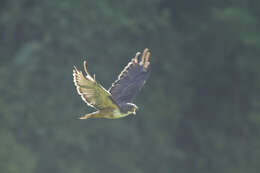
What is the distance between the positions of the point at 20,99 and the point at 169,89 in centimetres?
303

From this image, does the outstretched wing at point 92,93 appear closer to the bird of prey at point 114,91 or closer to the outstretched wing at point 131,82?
the bird of prey at point 114,91

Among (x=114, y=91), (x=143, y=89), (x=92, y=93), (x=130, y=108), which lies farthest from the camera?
(x=143, y=89)

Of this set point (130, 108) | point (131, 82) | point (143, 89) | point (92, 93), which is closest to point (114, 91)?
point (131, 82)

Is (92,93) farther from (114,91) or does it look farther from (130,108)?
(114,91)

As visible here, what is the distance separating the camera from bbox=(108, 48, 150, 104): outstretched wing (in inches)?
231

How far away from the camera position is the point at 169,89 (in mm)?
13969

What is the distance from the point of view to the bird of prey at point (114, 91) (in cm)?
515

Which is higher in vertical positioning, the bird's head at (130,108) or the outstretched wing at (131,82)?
the outstretched wing at (131,82)

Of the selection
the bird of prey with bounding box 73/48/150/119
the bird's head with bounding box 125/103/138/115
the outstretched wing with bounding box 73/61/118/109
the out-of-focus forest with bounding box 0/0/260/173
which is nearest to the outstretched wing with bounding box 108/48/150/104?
the bird of prey with bounding box 73/48/150/119

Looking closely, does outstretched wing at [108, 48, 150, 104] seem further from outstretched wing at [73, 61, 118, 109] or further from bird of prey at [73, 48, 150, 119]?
outstretched wing at [73, 61, 118, 109]

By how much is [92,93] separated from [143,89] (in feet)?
26.6

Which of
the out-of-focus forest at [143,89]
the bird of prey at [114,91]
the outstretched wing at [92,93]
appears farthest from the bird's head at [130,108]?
the out-of-focus forest at [143,89]

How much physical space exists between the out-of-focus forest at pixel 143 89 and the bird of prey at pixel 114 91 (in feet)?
20.1

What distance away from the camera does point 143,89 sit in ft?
43.7
